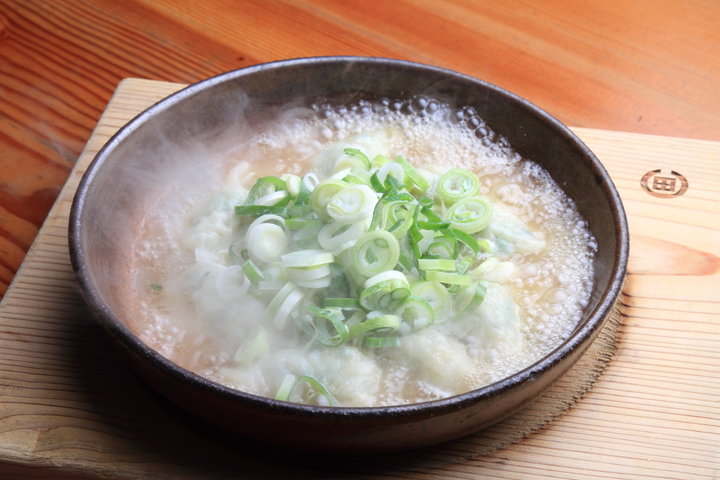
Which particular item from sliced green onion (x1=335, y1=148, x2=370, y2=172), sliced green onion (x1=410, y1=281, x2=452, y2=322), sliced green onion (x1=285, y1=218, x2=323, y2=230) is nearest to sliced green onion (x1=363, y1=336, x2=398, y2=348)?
sliced green onion (x1=410, y1=281, x2=452, y2=322)

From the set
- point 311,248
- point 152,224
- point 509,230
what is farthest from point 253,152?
point 509,230

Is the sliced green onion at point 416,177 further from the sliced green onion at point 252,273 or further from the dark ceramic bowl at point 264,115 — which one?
the sliced green onion at point 252,273

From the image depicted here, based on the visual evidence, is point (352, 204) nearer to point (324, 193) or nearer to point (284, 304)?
point (324, 193)

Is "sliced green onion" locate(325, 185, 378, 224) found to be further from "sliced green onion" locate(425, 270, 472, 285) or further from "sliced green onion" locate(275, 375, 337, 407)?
"sliced green onion" locate(275, 375, 337, 407)

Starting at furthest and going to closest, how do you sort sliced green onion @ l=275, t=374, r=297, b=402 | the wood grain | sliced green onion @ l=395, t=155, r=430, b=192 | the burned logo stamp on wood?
the wood grain
the burned logo stamp on wood
sliced green onion @ l=395, t=155, r=430, b=192
sliced green onion @ l=275, t=374, r=297, b=402

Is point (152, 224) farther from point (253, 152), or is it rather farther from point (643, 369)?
point (643, 369)
